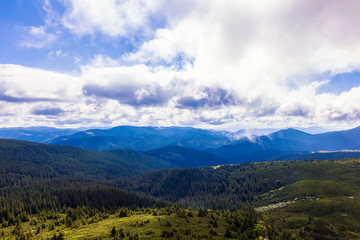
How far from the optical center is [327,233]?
114m

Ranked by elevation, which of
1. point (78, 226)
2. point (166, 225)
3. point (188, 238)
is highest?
point (188, 238)

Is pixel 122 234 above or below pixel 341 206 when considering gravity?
above

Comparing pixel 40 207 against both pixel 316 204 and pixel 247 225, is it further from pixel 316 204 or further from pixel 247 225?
pixel 316 204

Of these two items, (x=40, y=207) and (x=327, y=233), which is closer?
(x=327, y=233)

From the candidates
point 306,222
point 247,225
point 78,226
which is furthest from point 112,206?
point 306,222

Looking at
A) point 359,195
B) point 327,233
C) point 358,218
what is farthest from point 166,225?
point 359,195

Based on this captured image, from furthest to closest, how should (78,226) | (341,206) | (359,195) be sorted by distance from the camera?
1. (359,195)
2. (341,206)
3. (78,226)

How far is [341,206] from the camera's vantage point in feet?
528

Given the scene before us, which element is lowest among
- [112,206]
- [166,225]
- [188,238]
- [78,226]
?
[112,206]

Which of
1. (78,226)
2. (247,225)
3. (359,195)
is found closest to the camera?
(247,225)

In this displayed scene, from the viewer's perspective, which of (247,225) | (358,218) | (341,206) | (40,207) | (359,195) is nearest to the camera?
(247,225)

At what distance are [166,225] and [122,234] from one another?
26002mm

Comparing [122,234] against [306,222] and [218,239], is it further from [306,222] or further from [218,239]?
[306,222]

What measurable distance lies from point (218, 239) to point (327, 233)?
9350 centimetres
